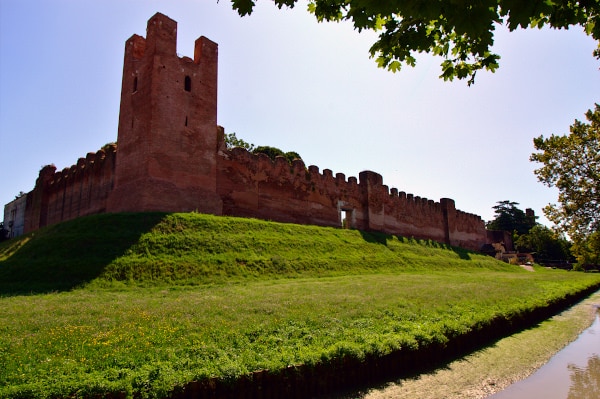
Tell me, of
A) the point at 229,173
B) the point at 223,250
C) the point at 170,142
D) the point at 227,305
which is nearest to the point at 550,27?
the point at 227,305

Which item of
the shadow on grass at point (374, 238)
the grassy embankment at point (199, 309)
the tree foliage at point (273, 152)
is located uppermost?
the tree foliage at point (273, 152)

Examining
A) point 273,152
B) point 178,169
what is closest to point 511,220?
point 273,152

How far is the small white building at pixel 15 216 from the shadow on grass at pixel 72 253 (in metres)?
19.7

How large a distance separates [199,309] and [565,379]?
6096 millimetres

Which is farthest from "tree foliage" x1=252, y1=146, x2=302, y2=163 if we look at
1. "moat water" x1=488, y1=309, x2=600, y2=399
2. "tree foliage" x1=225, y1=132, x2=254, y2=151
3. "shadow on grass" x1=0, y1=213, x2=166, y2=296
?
"moat water" x1=488, y1=309, x2=600, y2=399

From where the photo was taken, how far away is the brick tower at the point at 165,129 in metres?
18.4

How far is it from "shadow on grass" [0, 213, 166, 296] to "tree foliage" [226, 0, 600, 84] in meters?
9.70

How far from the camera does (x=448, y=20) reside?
3102 mm

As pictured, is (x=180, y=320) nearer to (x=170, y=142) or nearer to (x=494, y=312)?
(x=494, y=312)

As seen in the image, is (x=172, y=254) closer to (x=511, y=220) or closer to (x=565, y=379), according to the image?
→ (x=565, y=379)

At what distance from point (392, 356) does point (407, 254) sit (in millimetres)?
17934

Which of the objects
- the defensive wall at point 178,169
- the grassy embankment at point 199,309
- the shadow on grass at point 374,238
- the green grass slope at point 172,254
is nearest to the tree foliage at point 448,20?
the grassy embankment at point 199,309

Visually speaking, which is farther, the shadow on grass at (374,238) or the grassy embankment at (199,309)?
the shadow on grass at (374,238)

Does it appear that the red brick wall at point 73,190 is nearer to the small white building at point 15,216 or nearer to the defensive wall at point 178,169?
the defensive wall at point 178,169
